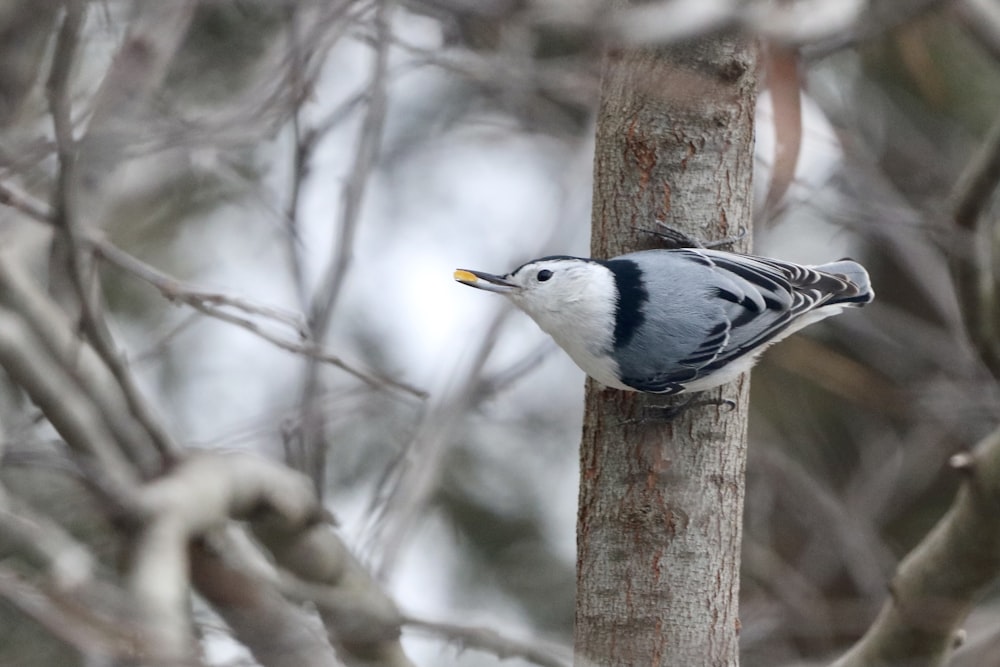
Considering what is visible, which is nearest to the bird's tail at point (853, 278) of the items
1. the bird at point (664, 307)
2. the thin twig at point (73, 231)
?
the bird at point (664, 307)

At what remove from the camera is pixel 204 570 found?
6.93 ft

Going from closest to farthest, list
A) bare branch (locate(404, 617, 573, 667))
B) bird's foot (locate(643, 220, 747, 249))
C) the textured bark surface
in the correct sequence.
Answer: bare branch (locate(404, 617, 573, 667)) < the textured bark surface < bird's foot (locate(643, 220, 747, 249))

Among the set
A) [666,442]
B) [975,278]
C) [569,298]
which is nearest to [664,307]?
[569,298]

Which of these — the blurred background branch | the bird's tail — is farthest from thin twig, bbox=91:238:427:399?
the bird's tail

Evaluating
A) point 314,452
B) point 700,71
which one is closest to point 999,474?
point 700,71

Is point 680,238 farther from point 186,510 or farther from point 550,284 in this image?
point 186,510

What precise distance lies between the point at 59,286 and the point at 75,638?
4.18 ft

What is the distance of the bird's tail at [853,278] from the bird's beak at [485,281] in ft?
2.31

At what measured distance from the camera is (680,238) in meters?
1.99

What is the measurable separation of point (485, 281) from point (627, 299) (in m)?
0.32

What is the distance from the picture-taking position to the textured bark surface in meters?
1.85

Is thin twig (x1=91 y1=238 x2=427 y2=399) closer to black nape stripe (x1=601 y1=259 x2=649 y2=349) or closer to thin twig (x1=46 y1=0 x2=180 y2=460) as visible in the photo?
thin twig (x1=46 y1=0 x2=180 y2=460)

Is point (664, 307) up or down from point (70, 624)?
up

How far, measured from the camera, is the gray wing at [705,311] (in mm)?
2020
